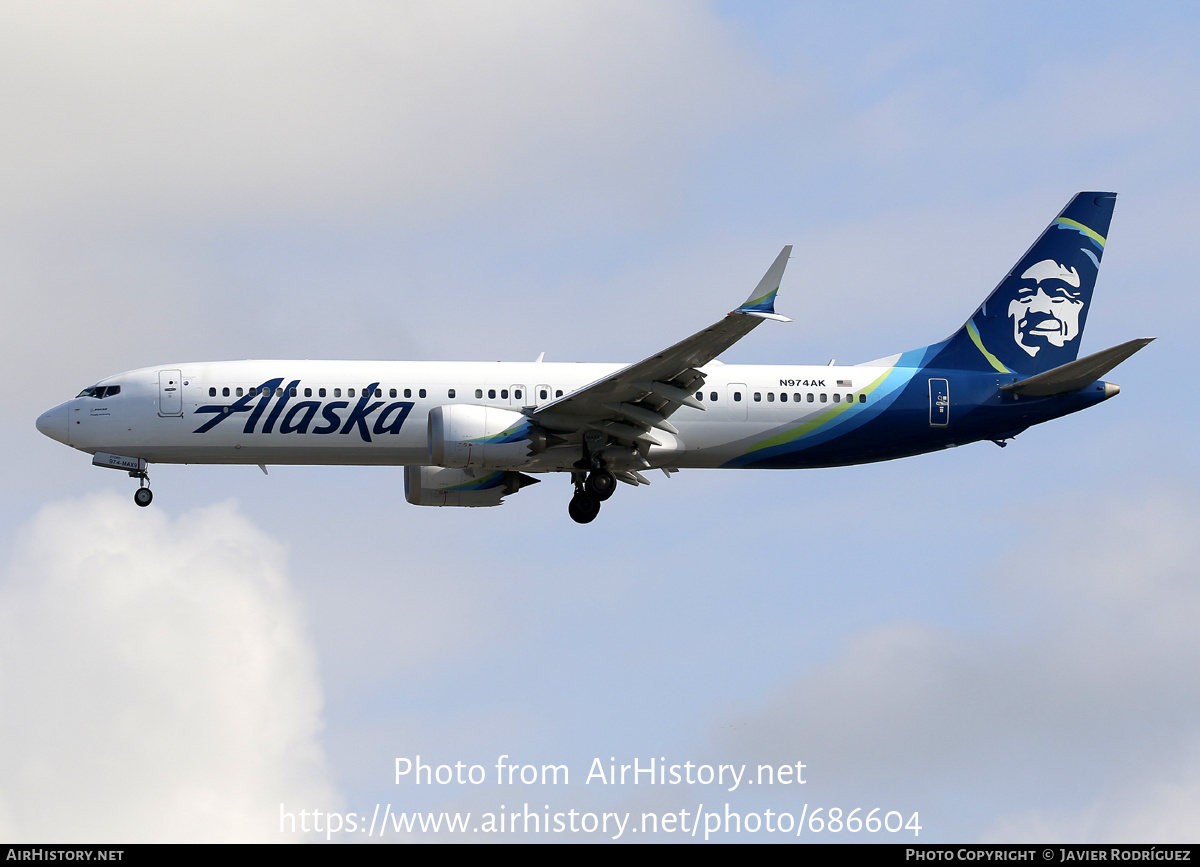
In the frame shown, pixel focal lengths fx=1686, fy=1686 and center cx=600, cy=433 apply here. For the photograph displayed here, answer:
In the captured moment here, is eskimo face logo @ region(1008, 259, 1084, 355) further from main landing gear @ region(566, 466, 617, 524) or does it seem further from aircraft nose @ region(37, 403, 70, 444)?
aircraft nose @ region(37, 403, 70, 444)

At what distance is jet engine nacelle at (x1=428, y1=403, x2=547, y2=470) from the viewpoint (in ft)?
143

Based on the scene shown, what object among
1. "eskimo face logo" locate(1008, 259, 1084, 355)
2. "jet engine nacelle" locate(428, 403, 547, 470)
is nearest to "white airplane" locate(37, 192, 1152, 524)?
"jet engine nacelle" locate(428, 403, 547, 470)

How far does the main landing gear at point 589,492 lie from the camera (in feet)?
151

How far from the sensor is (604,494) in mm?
46125

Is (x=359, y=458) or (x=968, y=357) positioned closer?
(x=359, y=458)

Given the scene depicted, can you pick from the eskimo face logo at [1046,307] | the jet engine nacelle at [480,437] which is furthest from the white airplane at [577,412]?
the eskimo face logo at [1046,307]

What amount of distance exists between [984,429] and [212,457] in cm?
2152

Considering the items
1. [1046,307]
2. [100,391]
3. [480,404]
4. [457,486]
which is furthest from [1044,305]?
[100,391]

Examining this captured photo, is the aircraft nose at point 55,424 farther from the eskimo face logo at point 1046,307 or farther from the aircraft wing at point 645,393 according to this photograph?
the eskimo face logo at point 1046,307

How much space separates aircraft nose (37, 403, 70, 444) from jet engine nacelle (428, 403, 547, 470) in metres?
→ 10.3

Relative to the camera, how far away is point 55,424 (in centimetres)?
4578

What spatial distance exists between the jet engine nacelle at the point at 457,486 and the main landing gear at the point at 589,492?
11.2 feet
